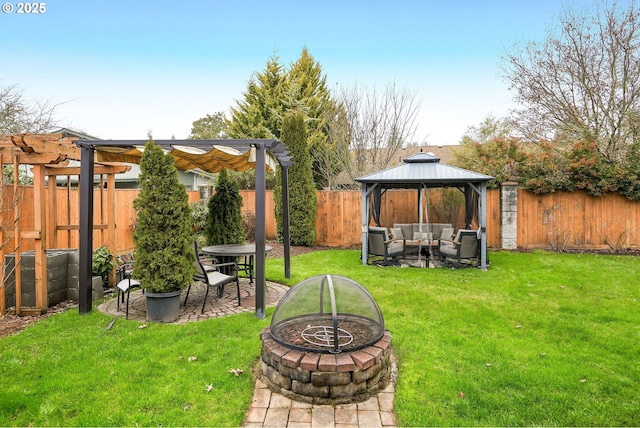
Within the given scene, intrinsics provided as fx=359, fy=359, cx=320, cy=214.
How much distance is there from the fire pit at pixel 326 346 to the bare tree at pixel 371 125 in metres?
11.7

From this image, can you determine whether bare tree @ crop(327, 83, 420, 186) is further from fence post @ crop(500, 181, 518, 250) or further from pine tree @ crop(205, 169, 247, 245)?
pine tree @ crop(205, 169, 247, 245)

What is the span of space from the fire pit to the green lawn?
0.29 meters

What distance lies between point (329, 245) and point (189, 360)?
27.2 ft

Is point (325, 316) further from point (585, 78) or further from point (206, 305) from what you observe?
point (585, 78)

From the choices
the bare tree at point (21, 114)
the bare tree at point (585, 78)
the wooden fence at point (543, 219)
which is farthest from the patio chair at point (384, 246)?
the bare tree at point (21, 114)

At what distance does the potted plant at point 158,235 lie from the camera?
13.9 ft

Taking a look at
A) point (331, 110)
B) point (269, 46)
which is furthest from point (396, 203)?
point (269, 46)

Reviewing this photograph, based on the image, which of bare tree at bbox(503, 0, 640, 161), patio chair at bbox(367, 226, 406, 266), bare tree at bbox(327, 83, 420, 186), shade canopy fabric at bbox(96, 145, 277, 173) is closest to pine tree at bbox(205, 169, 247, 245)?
shade canopy fabric at bbox(96, 145, 277, 173)

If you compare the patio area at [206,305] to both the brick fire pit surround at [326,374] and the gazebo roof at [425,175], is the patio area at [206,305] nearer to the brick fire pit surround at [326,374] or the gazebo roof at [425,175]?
the brick fire pit surround at [326,374]

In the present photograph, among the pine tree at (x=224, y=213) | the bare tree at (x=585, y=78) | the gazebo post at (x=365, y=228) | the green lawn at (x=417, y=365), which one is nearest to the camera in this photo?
the green lawn at (x=417, y=365)

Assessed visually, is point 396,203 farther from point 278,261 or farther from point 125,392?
point 125,392

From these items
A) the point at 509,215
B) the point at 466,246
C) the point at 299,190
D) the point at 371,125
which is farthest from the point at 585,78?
the point at 299,190

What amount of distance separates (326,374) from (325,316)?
41.3 inches

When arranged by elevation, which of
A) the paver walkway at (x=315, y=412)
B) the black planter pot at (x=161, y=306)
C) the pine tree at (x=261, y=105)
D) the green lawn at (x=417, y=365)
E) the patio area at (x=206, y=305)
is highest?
the pine tree at (x=261, y=105)
